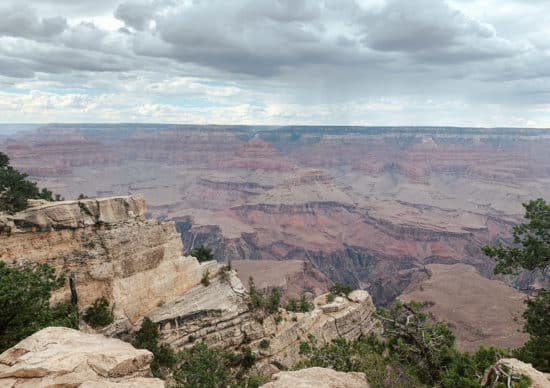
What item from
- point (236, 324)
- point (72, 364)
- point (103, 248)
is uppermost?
point (72, 364)

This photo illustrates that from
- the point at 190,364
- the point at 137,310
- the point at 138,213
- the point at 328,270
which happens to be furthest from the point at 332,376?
the point at 328,270

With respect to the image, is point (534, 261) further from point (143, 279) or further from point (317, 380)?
point (143, 279)

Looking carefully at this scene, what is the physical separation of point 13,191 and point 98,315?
14.7 m

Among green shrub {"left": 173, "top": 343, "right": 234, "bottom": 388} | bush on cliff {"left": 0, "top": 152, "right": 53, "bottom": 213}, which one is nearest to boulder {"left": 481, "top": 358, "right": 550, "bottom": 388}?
green shrub {"left": 173, "top": 343, "right": 234, "bottom": 388}

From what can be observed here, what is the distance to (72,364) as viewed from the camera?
11.3m

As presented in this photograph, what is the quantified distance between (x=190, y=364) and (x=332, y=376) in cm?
1084

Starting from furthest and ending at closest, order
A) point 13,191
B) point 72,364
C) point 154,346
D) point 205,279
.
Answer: point 205,279
point 13,191
point 154,346
point 72,364

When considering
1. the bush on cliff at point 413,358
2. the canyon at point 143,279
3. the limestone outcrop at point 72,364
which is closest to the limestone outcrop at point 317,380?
the bush on cliff at point 413,358

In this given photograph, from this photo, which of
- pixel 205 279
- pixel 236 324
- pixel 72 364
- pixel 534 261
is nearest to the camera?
pixel 72 364

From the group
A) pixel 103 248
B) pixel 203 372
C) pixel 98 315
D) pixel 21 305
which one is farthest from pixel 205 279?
pixel 21 305

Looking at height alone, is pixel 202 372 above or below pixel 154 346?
above

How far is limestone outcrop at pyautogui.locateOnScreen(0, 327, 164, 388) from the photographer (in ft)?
35.1

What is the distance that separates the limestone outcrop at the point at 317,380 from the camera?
38.4ft

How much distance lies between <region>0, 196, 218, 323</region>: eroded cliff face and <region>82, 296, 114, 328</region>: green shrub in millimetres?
585
